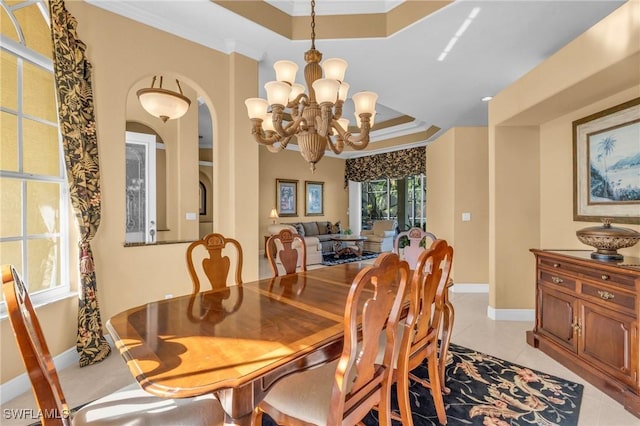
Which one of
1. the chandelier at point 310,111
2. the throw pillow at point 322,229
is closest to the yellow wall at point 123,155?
the chandelier at point 310,111

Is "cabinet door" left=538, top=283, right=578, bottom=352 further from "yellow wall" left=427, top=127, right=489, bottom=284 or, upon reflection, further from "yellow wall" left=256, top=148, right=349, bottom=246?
"yellow wall" left=256, top=148, right=349, bottom=246

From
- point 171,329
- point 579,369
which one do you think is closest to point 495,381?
point 579,369

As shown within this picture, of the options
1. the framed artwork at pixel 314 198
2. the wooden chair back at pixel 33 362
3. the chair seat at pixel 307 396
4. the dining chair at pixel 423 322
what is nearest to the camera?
the wooden chair back at pixel 33 362

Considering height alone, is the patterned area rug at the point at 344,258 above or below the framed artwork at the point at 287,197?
below

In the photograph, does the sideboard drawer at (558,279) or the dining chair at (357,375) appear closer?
the dining chair at (357,375)

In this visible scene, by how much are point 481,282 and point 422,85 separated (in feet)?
10.3

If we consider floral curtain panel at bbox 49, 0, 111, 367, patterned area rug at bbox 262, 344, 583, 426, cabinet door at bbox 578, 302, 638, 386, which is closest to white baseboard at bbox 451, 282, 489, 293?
patterned area rug at bbox 262, 344, 583, 426

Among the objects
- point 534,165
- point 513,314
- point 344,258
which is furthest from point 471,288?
point 344,258

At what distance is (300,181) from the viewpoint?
346 inches

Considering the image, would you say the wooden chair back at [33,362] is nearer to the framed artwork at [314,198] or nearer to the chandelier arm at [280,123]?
the chandelier arm at [280,123]

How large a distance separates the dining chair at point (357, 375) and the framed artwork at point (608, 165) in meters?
2.53

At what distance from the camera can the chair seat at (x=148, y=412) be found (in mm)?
1126

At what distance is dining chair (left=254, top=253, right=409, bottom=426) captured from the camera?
1.07m

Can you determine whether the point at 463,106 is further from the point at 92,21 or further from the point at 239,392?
the point at 239,392
